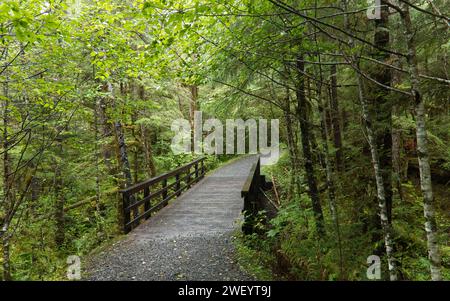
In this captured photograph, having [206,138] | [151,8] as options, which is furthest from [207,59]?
[206,138]

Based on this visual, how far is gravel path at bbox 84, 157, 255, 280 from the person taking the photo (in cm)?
485

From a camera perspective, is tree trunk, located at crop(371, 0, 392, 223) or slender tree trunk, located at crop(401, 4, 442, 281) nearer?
slender tree trunk, located at crop(401, 4, 442, 281)

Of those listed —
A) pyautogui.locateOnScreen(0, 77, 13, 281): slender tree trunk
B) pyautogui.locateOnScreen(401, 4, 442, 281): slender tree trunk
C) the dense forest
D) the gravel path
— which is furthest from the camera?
the gravel path

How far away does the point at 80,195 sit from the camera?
12.6 m

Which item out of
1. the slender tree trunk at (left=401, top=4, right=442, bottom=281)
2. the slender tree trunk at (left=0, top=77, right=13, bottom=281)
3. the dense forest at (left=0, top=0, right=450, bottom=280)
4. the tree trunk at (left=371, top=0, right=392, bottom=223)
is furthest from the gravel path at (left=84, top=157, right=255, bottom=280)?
the slender tree trunk at (left=401, top=4, right=442, bottom=281)

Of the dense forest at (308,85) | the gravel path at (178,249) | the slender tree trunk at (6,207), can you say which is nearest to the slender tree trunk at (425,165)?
the dense forest at (308,85)

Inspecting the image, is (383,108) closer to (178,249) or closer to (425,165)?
(425,165)

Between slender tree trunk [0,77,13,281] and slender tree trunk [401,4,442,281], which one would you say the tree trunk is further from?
slender tree trunk [0,77,13,281]

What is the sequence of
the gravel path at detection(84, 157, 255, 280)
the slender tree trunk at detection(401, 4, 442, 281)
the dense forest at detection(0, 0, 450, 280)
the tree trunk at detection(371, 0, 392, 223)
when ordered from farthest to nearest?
the gravel path at detection(84, 157, 255, 280) → the tree trunk at detection(371, 0, 392, 223) → the dense forest at detection(0, 0, 450, 280) → the slender tree trunk at detection(401, 4, 442, 281)

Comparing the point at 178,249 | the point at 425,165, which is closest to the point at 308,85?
the point at 425,165

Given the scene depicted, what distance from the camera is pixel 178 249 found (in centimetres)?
591

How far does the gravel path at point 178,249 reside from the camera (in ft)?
15.9

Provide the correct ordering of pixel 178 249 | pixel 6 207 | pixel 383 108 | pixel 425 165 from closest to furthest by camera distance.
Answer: pixel 425 165 → pixel 383 108 → pixel 6 207 → pixel 178 249

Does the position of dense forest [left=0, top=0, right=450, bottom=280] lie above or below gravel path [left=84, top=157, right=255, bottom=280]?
above
